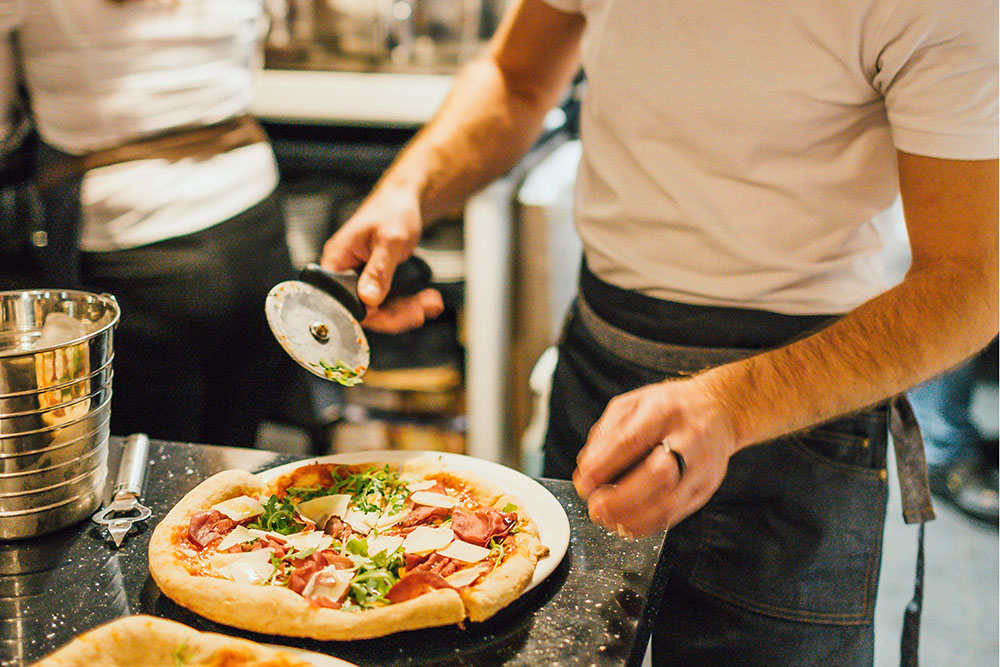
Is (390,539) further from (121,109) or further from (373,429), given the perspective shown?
(373,429)

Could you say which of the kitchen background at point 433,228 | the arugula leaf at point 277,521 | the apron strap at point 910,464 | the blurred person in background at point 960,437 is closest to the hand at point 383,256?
the arugula leaf at point 277,521

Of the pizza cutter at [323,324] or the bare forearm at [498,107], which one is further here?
the bare forearm at [498,107]

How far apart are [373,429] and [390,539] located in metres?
1.78

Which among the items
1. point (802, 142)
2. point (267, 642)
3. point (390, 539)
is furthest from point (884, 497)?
point (267, 642)

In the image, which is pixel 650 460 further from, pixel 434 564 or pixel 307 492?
pixel 307 492

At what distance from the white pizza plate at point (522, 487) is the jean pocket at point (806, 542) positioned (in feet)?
0.92

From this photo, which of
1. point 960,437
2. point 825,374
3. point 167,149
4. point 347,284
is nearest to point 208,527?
point 347,284

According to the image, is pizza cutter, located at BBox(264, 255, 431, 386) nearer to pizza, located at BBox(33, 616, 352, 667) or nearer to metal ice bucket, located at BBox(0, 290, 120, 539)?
metal ice bucket, located at BBox(0, 290, 120, 539)

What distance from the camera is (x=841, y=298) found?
1.14 meters

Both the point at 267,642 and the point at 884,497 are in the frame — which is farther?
the point at 884,497

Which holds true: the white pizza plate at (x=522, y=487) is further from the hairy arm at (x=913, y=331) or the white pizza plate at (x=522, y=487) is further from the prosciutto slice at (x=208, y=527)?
the hairy arm at (x=913, y=331)

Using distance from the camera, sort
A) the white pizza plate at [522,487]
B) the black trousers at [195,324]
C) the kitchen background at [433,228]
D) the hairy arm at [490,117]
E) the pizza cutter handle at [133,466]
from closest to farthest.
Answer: the white pizza plate at [522,487], the pizza cutter handle at [133,466], the hairy arm at [490,117], the black trousers at [195,324], the kitchen background at [433,228]

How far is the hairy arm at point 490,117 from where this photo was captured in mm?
1369

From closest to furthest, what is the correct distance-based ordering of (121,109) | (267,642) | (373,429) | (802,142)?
(267,642) < (802,142) < (121,109) < (373,429)
